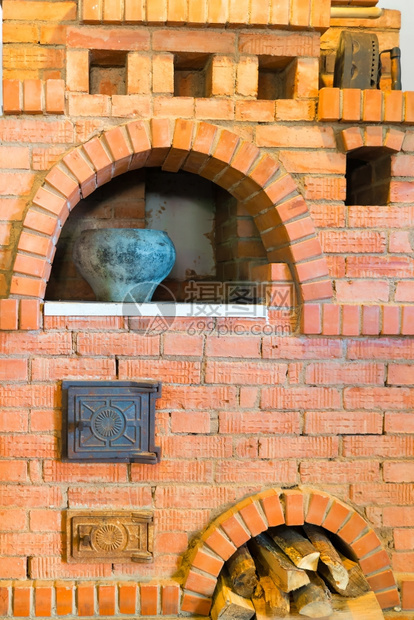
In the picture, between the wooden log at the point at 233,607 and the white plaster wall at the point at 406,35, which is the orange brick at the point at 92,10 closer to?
the white plaster wall at the point at 406,35

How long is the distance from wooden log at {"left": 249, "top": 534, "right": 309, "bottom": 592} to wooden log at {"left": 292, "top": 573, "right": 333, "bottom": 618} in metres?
0.07

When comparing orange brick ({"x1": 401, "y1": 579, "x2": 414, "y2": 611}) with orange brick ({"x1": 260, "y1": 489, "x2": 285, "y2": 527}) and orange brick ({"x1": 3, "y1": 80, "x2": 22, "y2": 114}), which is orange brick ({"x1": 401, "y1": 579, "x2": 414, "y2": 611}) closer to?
orange brick ({"x1": 260, "y1": 489, "x2": 285, "y2": 527})

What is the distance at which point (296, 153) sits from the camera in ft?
7.35

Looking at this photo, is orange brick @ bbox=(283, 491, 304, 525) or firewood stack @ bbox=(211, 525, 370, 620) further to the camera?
orange brick @ bbox=(283, 491, 304, 525)

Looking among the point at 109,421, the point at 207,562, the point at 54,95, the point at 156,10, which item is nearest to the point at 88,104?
the point at 54,95

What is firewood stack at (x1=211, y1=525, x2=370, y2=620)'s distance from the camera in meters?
2.02

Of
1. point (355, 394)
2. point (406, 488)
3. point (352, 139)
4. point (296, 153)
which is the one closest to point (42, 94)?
point (296, 153)

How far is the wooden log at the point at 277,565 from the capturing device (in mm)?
1979

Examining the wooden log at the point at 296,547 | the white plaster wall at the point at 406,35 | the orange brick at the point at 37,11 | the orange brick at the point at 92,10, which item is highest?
the white plaster wall at the point at 406,35

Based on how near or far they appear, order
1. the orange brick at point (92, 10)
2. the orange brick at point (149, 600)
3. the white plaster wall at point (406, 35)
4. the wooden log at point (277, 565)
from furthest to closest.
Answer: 1. the white plaster wall at point (406, 35)
2. the orange brick at point (149, 600)
3. the orange brick at point (92, 10)
4. the wooden log at point (277, 565)

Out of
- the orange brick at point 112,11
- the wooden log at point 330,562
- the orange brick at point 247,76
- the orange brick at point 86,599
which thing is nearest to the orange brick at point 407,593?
the wooden log at point 330,562

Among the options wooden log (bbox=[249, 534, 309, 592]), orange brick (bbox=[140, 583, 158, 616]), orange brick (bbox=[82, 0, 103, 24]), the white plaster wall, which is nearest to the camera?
wooden log (bbox=[249, 534, 309, 592])

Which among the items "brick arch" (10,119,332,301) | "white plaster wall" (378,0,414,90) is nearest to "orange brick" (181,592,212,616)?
"brick arch" (10,119,332,301)

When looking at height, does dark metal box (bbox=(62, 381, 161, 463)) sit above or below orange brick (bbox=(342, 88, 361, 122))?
below
